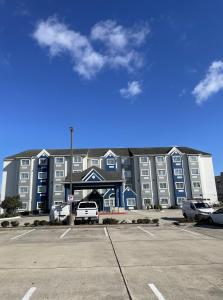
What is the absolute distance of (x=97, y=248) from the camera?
12109mm

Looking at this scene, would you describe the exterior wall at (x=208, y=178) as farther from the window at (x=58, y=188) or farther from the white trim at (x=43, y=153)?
the white trim at (x=43, y=153)

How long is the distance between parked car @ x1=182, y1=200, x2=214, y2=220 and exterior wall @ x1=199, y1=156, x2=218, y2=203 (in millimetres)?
45611

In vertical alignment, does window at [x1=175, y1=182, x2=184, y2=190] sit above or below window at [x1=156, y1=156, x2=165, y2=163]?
below

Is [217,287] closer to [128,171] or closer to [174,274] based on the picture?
[174,274]

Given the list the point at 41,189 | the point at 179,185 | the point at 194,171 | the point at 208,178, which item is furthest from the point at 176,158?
the point at 41,189

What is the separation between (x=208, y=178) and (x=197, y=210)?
170 ft

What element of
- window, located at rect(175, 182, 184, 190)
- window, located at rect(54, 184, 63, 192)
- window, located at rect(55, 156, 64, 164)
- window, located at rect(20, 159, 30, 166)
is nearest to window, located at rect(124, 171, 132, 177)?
window, located at rect(175, 182, 184, 190)

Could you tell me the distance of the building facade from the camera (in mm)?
70688

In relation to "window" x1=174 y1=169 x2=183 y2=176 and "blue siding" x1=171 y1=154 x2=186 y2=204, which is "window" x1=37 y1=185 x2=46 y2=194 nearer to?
"blue siding" x1=171 y1=154 x2=186 y2=204

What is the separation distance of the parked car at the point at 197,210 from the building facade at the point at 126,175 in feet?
130

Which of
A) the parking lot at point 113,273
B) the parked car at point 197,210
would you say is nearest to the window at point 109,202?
the parked car at point 197,210

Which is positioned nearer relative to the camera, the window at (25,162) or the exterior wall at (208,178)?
the window at (25,162)

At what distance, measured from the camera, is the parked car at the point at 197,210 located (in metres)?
25.0

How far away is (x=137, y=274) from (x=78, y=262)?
238cm
